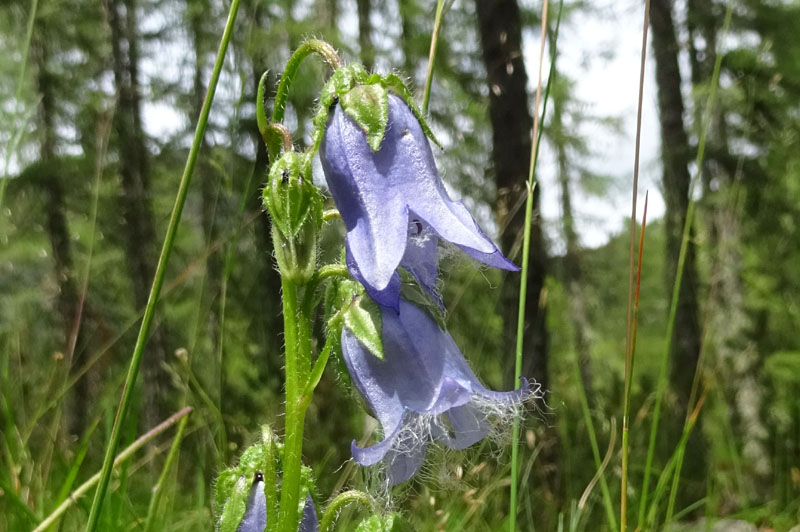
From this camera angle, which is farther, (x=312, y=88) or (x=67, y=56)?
(x=67, y=56)

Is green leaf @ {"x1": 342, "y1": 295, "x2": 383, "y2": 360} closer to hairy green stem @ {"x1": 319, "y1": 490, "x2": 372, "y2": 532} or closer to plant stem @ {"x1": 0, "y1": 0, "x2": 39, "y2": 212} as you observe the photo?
hairy green stem @ {"x1": 319, "y1": 490, "x2": 372, "y2": 532}

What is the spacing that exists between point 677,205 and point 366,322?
5.65m

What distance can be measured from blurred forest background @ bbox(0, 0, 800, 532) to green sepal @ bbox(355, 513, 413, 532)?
0.88 meters

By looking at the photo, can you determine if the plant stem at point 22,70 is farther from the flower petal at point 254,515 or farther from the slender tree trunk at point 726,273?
the slender tree trunk at point 726,273

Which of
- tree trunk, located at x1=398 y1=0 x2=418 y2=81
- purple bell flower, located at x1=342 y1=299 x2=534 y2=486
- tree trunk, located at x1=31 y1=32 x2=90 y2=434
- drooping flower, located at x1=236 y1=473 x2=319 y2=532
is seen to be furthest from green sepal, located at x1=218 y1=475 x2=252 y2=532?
tree trunk, located at x1=31 y1=32 x2=90 y2=434

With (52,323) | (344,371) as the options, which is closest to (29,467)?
(344,371)

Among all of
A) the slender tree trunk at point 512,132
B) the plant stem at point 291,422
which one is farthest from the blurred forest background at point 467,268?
the plant stem at point 291,422

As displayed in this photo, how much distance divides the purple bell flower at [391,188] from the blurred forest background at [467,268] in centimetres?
116

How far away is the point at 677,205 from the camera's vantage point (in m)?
6.09

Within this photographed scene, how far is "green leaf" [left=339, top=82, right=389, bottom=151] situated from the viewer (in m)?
0.98

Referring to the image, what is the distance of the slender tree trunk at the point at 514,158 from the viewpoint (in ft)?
14.1

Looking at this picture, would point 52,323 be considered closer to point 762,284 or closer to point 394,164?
point 762,284

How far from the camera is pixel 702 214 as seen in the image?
28.6ft

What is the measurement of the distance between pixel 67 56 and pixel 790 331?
10.2 m
